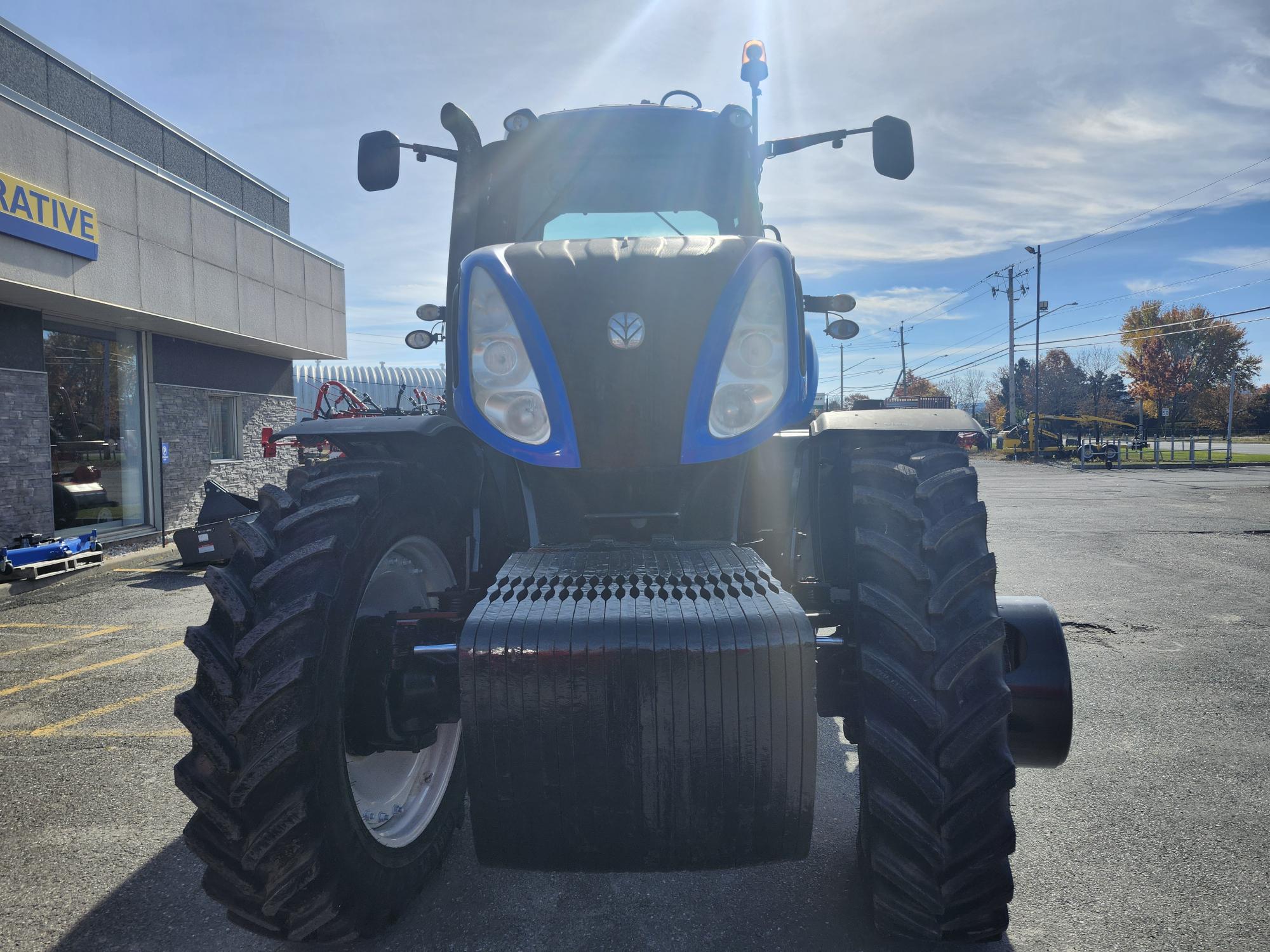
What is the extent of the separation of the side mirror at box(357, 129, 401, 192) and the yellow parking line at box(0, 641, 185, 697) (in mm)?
4509

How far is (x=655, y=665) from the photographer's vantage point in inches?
78.3

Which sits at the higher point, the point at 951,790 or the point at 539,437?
the point at 539,437

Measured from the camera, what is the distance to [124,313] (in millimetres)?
13281

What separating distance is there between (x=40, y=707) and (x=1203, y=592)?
10.6 metres

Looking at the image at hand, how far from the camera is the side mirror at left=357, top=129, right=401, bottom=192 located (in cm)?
336

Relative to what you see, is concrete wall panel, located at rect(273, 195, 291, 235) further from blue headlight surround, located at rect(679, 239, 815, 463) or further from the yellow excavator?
the yellow excavator

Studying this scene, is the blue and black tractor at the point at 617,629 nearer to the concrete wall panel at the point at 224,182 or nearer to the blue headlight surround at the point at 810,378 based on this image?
the blue headlight surround at the point at 810,378

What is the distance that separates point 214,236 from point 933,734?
17.2 m

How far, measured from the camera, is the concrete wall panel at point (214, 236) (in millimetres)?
15227

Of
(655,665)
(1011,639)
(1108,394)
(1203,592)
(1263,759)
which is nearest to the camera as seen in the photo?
(655,665)

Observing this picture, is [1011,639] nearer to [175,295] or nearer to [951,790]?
[951,790]

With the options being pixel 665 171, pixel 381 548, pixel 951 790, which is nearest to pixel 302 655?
pixel 381 548

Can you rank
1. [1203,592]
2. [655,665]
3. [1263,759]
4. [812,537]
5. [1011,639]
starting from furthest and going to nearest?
[1203,592] < [1263,759] < [812,537] < [1011,639] < [655,665]

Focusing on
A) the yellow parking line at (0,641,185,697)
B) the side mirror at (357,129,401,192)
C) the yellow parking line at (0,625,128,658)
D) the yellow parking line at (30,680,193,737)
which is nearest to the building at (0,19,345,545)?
the yellow parking line at (0,625,128,658)
